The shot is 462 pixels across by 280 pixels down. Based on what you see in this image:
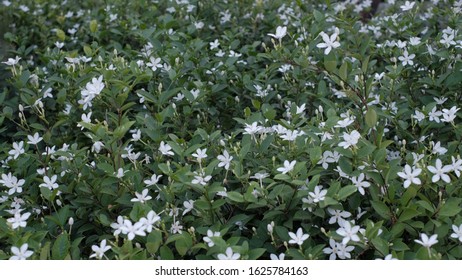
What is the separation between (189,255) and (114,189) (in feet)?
1.29

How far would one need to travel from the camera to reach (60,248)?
2104 mm

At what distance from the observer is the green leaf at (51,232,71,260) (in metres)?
2.09

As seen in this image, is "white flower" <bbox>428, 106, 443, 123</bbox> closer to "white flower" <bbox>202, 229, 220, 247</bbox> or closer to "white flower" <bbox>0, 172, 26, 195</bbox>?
"white flower" <bbox>202, 229, 220, 247</bbox>

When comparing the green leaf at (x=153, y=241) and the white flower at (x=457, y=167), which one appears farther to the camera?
the white flower at (x=457, y=167)

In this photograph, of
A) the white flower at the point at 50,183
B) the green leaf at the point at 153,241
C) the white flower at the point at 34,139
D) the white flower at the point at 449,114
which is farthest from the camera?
the white flower at the point at 34,139

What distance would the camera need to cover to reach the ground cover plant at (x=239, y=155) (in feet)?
6.91

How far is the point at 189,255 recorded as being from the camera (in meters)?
2.17

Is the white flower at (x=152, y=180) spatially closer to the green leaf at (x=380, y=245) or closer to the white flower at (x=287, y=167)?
the white flower at (x=287, y=167)

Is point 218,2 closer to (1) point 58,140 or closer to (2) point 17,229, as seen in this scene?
(1) point 58,140

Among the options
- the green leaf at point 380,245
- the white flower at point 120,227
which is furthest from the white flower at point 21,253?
the green leaf at point 380,245

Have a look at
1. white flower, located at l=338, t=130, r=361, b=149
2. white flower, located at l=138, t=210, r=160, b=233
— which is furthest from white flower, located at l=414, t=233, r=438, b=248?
white flower, located at l=138, t=210, r=160, b=233

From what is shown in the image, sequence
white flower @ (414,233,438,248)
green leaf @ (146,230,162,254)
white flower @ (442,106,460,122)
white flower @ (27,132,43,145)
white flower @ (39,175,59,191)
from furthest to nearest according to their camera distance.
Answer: white flower @ (27,132,43,145)
white flower @ (442,106,460,122)
white flower @ (39,175,59,191)
green leaf @ (146,230,162,254)
white flower @ (414,233,438,248)

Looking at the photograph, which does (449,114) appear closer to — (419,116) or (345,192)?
(419,116)
